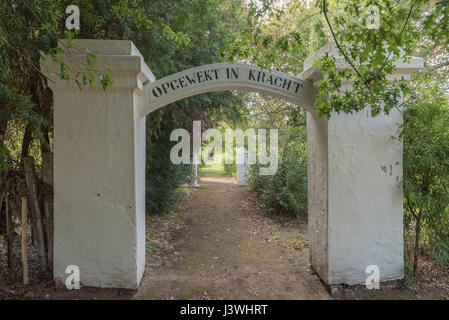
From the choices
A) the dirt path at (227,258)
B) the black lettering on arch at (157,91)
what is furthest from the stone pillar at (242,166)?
the black lettering on arch at (157,91)

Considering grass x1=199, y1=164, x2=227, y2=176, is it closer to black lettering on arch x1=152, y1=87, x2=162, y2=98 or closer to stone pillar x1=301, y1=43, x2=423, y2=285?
black lettering on arch x1=152, y1=87, x2=162, y2=98

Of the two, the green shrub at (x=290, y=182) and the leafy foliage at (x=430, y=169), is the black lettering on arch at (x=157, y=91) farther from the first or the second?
the green shrub at (x=290, y=182)

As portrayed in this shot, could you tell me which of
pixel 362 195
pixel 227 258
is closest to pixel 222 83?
pixel 362 195

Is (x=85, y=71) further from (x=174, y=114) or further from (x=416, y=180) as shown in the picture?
(x=416, y=180)

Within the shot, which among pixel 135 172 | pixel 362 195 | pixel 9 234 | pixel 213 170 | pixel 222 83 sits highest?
pixel 222 83

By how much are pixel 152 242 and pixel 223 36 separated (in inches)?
212

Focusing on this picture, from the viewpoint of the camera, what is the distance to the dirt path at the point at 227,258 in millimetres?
4176

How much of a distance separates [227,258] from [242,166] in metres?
8.34

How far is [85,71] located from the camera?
3828 mm

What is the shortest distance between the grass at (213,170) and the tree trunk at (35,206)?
14.0 metres

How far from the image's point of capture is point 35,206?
13.9 feet

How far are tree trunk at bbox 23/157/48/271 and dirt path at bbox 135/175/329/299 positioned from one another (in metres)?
1.60

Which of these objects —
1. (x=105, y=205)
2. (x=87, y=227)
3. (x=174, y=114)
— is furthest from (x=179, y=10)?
(x=87, y=227)

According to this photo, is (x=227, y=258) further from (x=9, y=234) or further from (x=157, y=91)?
(x=9, y=234)
